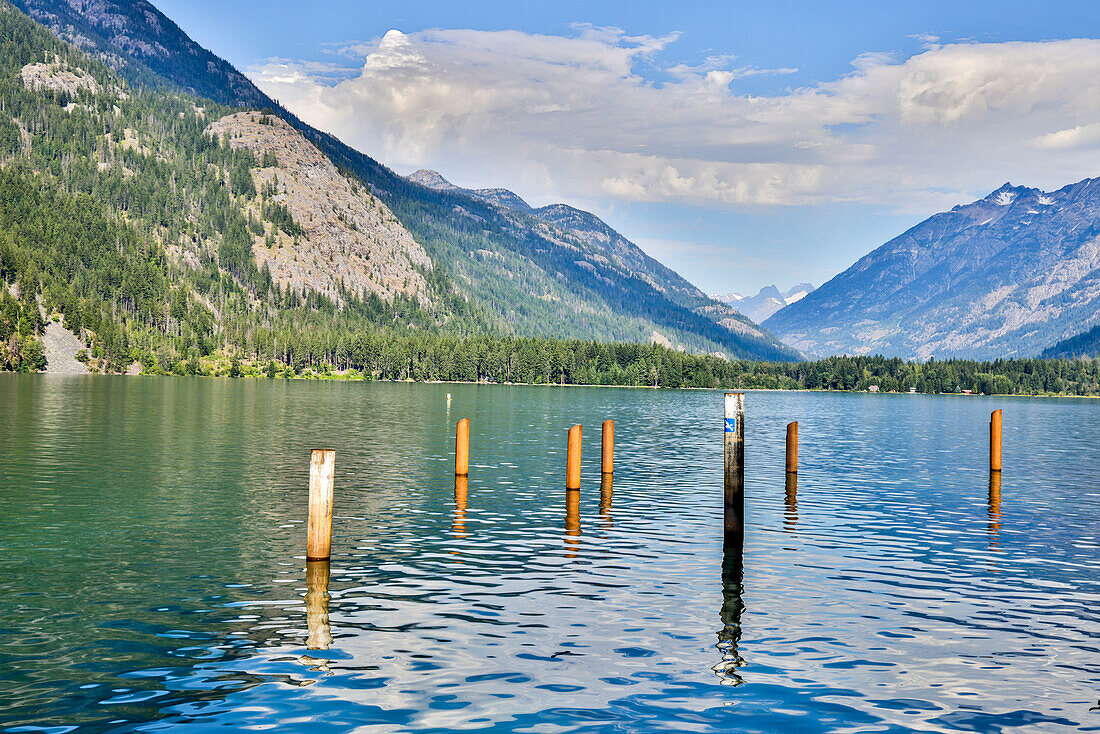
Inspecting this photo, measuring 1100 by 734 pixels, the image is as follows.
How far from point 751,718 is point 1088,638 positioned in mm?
11179

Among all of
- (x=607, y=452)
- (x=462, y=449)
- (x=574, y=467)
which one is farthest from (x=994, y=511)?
(x=462, y=449)

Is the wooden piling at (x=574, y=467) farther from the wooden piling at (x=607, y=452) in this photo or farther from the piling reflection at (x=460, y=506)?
the wooden piling at (x=607, y=452)

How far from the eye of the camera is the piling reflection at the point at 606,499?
122 ft

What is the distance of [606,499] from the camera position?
4369 cm

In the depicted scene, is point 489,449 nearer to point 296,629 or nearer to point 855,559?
point 855,559

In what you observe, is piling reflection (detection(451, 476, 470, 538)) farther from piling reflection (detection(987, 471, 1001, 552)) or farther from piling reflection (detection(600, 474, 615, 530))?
piling reflection (detection(987, 471, 1001, 552))

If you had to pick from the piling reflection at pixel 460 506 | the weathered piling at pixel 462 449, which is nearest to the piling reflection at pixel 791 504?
the piling reflection at pixel 460 506

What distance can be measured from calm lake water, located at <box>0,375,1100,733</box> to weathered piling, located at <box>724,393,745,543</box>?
1.42 metres

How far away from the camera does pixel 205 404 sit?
4518 inches

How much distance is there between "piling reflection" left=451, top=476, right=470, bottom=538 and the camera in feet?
110

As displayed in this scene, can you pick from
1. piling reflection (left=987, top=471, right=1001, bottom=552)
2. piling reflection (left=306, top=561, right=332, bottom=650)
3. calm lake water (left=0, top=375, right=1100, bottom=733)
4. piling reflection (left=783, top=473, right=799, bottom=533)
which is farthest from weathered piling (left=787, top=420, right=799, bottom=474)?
piling reflection (left=306, top=561, right=332, bottom=650)

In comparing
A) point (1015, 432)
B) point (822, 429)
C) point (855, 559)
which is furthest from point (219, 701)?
point (1015, 432)

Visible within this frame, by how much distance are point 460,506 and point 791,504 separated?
17.2m

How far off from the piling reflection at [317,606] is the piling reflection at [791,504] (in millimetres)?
20111
